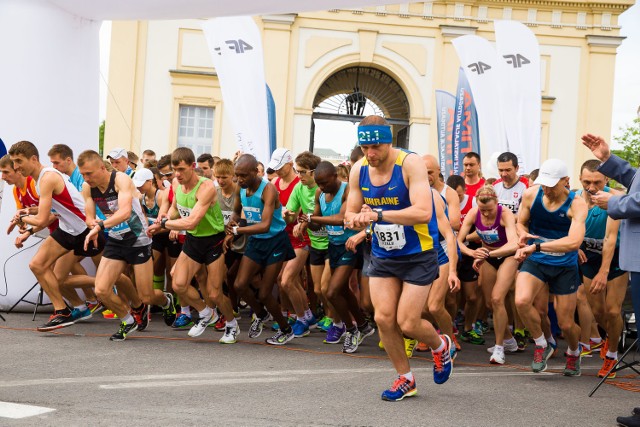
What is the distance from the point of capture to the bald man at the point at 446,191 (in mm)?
8586

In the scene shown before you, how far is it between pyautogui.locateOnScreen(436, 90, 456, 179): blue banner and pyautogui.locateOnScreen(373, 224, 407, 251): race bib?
13.3 metres

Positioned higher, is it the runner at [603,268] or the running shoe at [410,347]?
the runner at [603,268]

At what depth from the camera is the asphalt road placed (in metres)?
5.25

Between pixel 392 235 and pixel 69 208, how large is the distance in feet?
15.4

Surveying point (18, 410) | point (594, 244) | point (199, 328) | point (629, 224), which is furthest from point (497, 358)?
point (18, 410)

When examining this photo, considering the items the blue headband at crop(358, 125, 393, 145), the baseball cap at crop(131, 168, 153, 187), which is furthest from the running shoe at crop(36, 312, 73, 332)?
the blue headband at crop(358, 125, 393, 145)

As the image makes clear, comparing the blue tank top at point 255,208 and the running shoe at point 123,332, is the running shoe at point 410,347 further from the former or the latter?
the running shoe at point 123,332

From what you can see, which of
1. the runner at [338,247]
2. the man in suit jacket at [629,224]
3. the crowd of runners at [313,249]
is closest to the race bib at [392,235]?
the crowd of runners at [313,249]

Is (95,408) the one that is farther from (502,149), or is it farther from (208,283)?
(502,149)

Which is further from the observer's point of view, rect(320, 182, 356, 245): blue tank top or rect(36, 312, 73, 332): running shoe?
rect(36, 312, 73, 332): running shoe

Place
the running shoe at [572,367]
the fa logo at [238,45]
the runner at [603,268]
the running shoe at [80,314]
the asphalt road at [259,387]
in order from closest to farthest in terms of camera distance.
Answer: the asphalt road at [259,387]
the runner at [603,268]
the running shoe at [572,367]
the running shoe at [80,314]
the fa logo at [238,45]

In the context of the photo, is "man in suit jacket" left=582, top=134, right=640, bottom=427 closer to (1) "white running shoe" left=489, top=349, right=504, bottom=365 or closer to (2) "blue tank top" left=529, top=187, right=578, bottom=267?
(2) "blue tank top" left=529, top=187, right=578, bottom=267

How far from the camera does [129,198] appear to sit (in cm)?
851

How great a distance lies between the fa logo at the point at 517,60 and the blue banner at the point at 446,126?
3179mm
